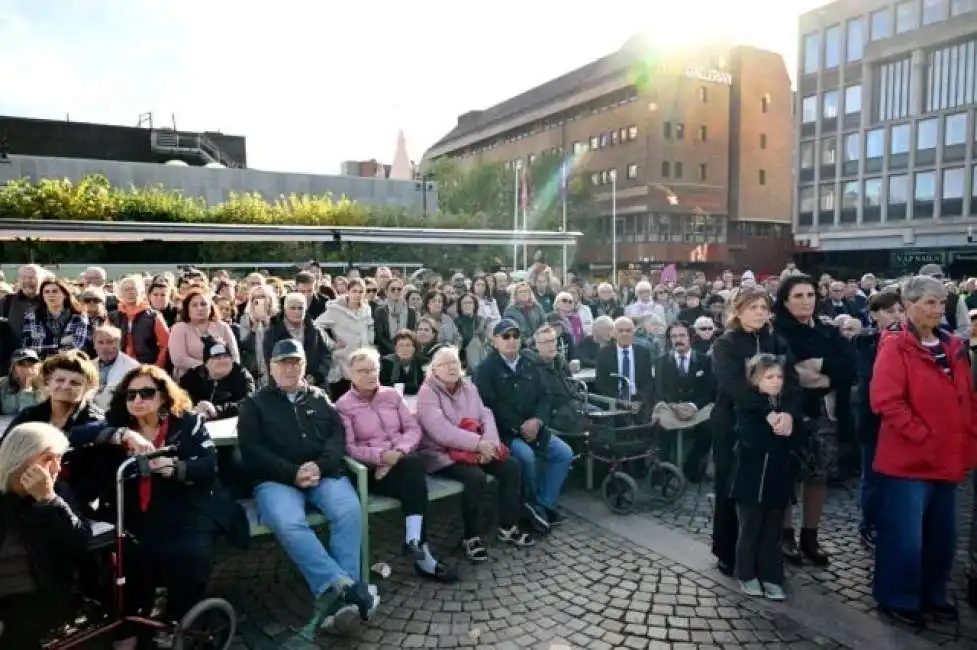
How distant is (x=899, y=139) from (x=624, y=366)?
46486mm

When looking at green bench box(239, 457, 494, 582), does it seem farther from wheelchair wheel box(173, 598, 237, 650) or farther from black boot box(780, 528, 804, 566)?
black boot box(780, 528, 804, 566)

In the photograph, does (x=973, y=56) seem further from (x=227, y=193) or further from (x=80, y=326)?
(x=80, y=326)

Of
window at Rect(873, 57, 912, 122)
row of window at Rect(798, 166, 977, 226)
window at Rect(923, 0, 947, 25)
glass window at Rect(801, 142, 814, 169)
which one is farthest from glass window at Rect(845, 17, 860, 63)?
row of window at Rect(798, 166, 977, 226)

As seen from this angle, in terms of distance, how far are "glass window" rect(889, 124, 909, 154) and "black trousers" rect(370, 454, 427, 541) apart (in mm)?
49175

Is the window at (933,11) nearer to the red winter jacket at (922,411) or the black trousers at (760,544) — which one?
the red winter jacket at (922,411)

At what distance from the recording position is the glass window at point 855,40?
149 feet

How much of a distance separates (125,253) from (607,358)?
774 inches

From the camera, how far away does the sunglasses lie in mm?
4156

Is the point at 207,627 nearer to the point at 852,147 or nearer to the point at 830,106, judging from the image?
the point at 852,147

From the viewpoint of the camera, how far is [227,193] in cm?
3316

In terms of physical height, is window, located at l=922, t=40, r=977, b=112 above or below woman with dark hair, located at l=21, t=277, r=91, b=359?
above

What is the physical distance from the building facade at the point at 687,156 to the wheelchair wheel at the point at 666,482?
1660 inches

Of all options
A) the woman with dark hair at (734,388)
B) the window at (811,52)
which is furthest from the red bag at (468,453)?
the window at (811,52)

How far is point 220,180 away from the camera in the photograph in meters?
33.0
